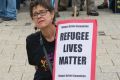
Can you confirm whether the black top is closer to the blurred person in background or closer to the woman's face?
the woman's face

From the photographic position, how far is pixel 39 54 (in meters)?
3.34

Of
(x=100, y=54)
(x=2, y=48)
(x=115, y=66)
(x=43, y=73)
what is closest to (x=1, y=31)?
(x=2, y=48)

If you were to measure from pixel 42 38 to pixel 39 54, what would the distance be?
140mm

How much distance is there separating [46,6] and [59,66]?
1.65ft

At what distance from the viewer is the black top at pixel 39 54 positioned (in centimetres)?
328

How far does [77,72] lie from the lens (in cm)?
301

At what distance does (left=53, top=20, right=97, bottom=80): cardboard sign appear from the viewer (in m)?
3.00

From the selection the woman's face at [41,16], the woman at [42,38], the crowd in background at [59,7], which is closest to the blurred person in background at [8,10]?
the crowd in background at [59,7]

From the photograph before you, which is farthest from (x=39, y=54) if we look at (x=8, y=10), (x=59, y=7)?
(x=59, y=7)

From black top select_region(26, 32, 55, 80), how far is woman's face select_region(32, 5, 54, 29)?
0.58 ft

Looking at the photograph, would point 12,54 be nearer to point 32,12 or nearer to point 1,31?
point 1,31

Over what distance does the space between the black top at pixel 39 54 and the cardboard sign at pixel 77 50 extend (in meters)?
0.23

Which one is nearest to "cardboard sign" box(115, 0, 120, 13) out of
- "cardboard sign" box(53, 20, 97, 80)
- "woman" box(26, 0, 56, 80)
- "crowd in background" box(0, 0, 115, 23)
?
"crowd in background" box(0, 0, 115, 23)

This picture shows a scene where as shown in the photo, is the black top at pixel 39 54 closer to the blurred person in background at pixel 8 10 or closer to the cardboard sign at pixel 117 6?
the blurred person in background at pixel 8 10
